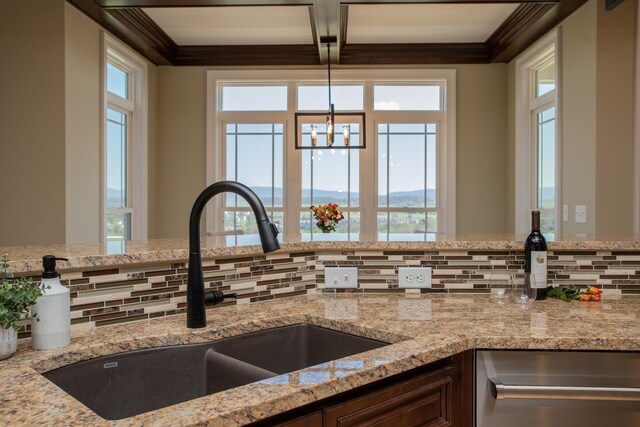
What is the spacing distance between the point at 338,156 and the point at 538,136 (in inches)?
80.2

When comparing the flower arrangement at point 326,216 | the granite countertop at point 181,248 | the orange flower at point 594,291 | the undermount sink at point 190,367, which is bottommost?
the undermount sink at point 190,367

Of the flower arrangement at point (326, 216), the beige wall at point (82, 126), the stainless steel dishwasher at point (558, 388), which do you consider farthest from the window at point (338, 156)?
the stainless steel dishwasher at point (558, 388)

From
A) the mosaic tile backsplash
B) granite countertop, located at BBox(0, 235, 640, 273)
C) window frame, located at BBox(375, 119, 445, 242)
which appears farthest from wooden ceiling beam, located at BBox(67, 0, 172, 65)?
the mosaic tile backsplash

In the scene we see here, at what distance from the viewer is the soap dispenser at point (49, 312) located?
3.20 feet

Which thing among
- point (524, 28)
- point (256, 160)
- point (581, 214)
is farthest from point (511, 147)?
point (256, 160)

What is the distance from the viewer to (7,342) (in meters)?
0.92

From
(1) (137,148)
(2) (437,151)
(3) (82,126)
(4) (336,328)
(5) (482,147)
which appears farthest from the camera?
(2) (437,151)

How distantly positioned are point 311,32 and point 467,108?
185cm

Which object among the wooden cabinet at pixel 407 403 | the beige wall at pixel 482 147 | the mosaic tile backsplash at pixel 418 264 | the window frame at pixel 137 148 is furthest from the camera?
the beige wall at pixel 482 147

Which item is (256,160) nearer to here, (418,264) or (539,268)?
(418,264)

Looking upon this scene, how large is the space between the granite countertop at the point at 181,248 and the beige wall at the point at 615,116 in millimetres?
1895

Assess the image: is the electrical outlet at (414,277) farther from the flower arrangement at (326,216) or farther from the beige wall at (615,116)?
the flower arrangement at (326,216)

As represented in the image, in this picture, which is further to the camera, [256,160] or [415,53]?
[256,160]

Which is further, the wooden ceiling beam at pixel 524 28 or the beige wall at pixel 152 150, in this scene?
the beige wall at pixel 152 150
